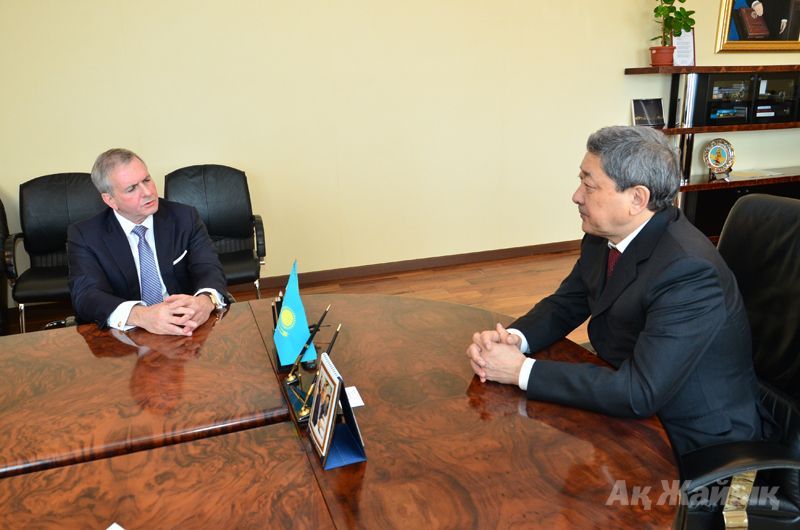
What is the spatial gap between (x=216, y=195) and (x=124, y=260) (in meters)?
1.60

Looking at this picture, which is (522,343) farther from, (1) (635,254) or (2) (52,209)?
(2) (52,209)

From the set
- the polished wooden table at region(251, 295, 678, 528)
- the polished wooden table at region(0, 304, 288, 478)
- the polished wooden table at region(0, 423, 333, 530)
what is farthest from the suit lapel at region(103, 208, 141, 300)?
the polished wooden table at region(0, 423, 333, 530)

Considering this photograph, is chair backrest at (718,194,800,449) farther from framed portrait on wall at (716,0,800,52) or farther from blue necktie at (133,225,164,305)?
framed portrait on wall at (716,0,800,52)

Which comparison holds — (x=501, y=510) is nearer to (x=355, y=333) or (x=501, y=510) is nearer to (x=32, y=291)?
(x=355, y=333)

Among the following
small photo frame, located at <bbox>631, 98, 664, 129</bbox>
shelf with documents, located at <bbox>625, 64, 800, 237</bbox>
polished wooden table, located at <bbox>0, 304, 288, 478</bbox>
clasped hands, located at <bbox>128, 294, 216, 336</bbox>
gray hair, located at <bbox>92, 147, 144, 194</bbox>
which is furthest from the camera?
small photo frame, located at <bbox>631, 98, 664, 129</bbox>

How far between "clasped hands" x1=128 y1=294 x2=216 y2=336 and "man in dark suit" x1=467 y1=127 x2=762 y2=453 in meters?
0.93

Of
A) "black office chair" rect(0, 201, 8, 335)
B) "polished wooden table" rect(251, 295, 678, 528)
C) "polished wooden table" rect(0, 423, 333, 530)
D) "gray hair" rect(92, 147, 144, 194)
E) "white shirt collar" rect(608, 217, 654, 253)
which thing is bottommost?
"black office chair" rect(0, 201, 8, 335)

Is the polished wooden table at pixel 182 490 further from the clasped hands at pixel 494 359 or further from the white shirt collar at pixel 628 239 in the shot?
the white shirt collar at pixel 628 239

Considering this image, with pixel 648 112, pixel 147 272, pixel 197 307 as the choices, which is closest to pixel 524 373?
pixel 197 307

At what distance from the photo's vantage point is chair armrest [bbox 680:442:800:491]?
1.20 m

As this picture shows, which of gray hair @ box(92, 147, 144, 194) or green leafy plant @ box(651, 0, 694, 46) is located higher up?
green leafy plant @ box(651, 0, 694, 46)

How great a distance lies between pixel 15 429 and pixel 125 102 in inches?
128

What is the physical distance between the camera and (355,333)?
1835mm

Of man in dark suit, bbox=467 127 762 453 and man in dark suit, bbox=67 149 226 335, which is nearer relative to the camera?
man in dark suit, bbox=467 127 762 453
